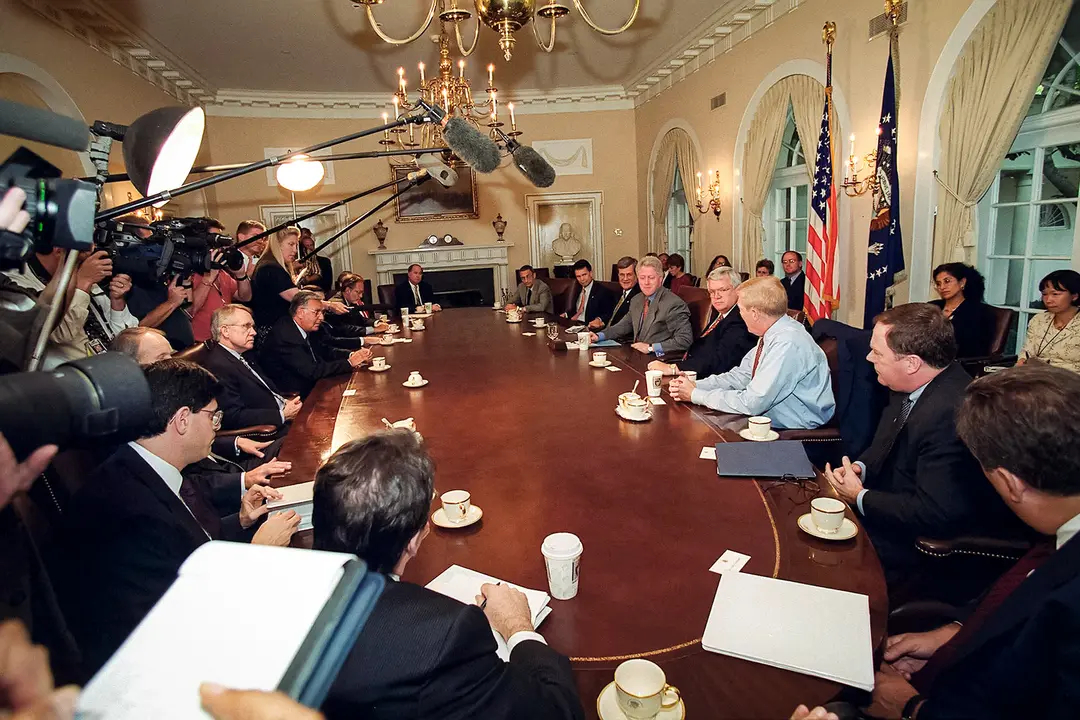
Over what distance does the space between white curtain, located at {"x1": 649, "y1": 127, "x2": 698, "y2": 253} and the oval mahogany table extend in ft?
18.9

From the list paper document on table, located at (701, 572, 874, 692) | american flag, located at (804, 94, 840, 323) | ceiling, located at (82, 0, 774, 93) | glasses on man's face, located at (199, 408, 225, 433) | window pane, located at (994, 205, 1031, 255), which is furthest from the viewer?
ceiling, located at (82, 0, 774, 93)

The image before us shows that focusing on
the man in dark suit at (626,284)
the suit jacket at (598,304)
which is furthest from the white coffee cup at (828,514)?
the suit jacket at (598,304)

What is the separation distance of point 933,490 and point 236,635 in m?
1.80

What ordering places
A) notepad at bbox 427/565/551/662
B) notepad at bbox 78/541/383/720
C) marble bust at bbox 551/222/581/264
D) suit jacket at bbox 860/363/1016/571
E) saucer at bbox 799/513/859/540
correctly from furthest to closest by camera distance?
marble bust at bbox 551/222/581/264 → suit jacket at bbox 860/363/1016/571 → saucer at bbox 799/513/859/540 → notepad at bbox 427/565/551/662 → notepad at bbox 78/541/383/720

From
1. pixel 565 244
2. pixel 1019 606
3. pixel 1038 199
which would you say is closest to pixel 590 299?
pixel 565 244

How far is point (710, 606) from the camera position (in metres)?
1.18

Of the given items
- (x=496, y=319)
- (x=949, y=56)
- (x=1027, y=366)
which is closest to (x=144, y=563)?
(x=1027, y=366)

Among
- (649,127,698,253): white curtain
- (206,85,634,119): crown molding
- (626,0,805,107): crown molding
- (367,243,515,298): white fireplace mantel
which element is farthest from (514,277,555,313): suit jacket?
(206,85,634,119): crown molding

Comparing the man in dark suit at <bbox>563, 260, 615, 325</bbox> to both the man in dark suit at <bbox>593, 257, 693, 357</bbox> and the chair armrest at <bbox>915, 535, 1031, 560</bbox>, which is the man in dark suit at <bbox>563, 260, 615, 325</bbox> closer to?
the man in dark suit at <bbox>593, 257, 693, 357</bbox>

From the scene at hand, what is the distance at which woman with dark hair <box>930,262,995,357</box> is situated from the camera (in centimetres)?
400

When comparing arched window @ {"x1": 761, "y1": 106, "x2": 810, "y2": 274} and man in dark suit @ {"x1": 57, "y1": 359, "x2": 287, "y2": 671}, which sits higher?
arched window @ {"x1": 761, "y1": 106, "x2": 810, "y2": 274}

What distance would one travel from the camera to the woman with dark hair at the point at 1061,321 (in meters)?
3.49

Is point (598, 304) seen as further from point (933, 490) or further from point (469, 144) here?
point (933, 490)

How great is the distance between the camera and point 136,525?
1405 millimetres
